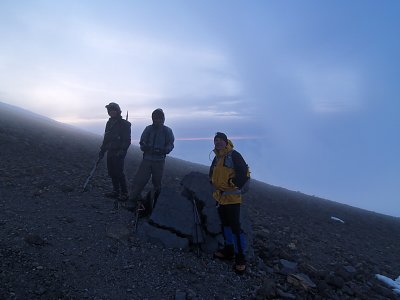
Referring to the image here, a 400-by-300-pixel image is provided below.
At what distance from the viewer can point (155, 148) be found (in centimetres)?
1070

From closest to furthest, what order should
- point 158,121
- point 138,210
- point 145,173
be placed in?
point 138,210, point 158,121, point 145,173

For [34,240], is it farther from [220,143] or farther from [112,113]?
[112,113]

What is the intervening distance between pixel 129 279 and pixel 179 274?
4.09 ft

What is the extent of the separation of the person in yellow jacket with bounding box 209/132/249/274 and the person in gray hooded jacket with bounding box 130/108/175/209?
2590mm

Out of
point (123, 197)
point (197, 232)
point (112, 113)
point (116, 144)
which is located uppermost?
point (112, 113)

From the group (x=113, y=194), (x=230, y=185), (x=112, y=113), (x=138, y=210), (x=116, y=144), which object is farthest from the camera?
(x=113, y=194)

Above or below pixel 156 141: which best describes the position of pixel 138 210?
below

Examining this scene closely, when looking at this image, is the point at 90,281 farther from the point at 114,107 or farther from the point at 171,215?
the point at 114,107

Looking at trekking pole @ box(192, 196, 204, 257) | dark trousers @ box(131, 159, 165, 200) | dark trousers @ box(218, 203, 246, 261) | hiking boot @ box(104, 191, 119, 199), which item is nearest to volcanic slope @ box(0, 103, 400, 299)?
hiking boot @ box(104, 191, 119, 199)

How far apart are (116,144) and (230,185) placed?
197 inches

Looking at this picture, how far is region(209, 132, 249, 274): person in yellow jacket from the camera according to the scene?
27.3 ft

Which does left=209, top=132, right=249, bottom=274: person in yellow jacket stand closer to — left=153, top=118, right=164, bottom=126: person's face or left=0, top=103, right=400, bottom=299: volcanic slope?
left=0, top=103, right=400, bottom=299: volcanic slope

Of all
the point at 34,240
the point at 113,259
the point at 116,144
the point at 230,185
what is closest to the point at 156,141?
the point at 116,144

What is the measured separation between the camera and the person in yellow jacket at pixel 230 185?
832 cm
